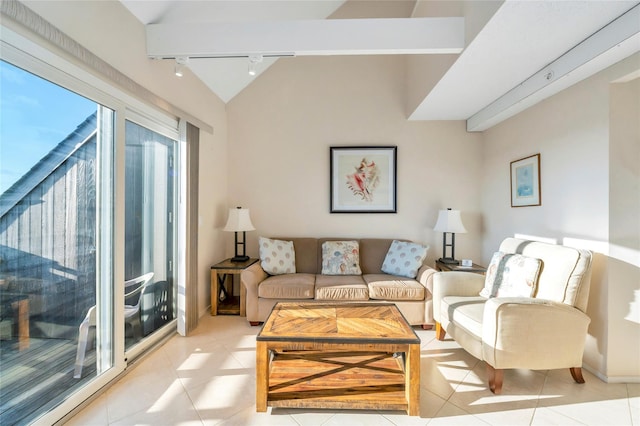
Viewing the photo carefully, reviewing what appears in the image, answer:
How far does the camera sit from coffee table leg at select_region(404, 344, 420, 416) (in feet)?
5.37

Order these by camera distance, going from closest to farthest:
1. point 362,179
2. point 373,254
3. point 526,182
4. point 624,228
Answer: point 624,228 → point 526,182 → point 373,254 → point 362,179

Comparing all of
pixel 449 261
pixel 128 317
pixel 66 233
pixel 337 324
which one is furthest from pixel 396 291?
pixel 66 233

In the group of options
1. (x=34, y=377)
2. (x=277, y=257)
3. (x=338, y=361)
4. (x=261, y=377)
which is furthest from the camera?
(x=277, y=257)

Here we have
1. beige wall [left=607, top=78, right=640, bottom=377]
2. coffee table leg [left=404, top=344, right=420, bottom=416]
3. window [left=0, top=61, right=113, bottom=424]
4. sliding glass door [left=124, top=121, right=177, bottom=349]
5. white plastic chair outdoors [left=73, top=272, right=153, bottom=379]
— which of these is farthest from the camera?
sliding glass door [left=124, top=121, right=177, bottom=349]

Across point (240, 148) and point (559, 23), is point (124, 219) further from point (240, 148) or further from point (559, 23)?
point (559, 23)

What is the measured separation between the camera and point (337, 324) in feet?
6.21

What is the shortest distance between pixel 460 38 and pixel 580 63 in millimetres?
829

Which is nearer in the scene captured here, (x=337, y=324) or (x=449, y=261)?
(x=337, y=324)

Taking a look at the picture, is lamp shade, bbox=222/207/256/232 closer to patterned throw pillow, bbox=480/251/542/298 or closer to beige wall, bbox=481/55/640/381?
patterned throw pillow, bbox=480/251/542/298

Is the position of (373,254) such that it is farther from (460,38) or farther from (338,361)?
(460,38)

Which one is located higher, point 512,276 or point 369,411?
point 512,276

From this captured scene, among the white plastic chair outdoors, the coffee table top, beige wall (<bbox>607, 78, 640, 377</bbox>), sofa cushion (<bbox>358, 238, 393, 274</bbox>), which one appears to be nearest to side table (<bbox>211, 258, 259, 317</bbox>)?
the white plastic chair outdoors

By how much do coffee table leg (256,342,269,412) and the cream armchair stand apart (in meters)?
1.50

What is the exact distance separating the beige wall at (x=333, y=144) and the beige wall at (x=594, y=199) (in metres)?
0.99
